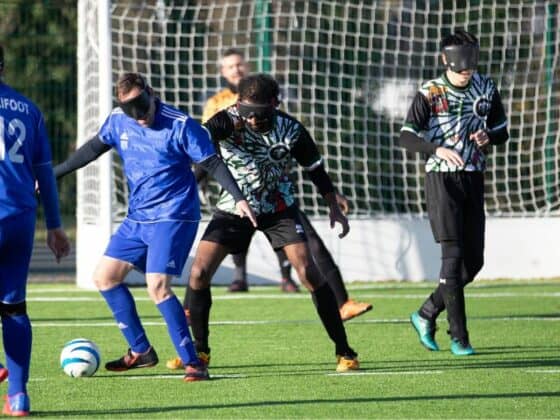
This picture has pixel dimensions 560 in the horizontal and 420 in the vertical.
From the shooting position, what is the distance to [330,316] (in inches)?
343

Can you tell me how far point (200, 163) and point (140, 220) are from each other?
0.59 meters

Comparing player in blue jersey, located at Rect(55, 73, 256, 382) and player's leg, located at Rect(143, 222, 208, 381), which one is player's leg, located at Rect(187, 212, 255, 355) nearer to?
player in blue jersey, located at Rect(55, 73, 256, 382)

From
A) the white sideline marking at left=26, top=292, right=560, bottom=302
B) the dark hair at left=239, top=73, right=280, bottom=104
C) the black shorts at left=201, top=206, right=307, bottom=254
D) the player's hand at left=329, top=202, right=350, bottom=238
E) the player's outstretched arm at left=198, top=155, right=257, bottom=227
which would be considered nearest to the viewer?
the player's outstretched arm at left=198, top=155, right=257, bottom=227

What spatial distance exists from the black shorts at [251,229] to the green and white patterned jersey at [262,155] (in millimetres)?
50

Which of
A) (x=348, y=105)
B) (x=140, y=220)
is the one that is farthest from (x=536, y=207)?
(x=140, y=220)

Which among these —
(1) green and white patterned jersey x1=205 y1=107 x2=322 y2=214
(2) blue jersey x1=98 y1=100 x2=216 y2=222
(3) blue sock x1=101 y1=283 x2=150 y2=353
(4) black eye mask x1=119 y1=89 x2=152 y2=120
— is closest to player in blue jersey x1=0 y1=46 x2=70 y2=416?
(4) black eye mask x1=119 y1=89 x2=152 y2=120

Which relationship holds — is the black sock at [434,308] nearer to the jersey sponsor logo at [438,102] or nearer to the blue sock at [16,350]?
the jersey sponsor logo at [438,102]

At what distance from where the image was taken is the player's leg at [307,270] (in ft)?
28.5

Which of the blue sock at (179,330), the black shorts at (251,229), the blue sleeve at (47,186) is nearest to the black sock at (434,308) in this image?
the black shorts at (251,229)

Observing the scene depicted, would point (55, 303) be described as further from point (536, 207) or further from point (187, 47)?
point (536, 207)

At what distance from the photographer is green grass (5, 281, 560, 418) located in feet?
23.3

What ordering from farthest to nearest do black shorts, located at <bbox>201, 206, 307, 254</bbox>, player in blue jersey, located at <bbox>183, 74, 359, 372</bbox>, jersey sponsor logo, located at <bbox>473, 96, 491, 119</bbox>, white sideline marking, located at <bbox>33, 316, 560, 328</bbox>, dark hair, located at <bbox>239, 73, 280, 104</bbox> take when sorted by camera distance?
white sideline marking, located at <bbox>33, 316, 560, 328</bbox> < jersey sponsor logo, located at <bbox>473, 96, 491, 119</bbox> < black shorts, located at <bbox>201, 206, 307, 254</bbox> < player in blue jersey, located at <bbox>183, 74, 359, 372</bbox> < dark hair, located at <bbox>239, 73, 280, 104</bbox>

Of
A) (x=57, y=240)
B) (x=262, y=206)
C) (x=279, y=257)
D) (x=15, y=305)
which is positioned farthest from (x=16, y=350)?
(x=279, y=257)

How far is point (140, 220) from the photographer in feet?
27.1
